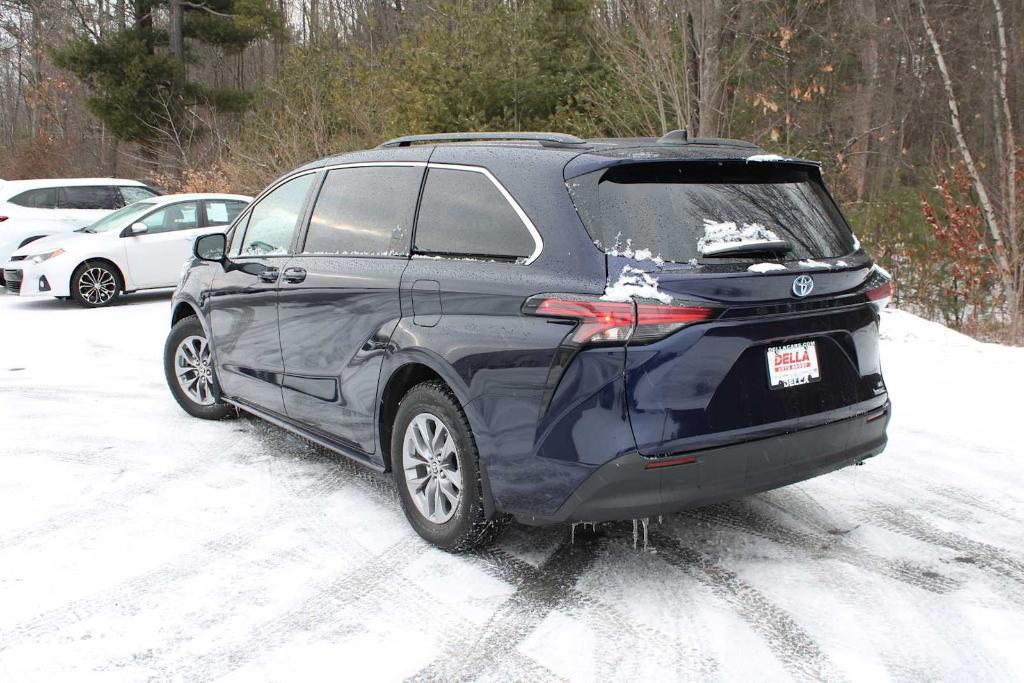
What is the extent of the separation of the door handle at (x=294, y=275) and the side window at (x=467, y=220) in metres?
0.99

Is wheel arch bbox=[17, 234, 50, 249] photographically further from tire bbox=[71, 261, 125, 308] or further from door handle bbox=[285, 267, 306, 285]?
door handle bbox=[285, 267, 306, 285]

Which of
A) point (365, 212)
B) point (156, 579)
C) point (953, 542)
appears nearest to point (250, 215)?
point (365, 212)

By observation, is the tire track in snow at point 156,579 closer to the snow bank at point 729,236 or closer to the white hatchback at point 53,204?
the snow bank at point 729,236

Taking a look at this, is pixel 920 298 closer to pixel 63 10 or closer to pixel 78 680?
pixel 78 680

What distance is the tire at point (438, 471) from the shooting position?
3.80m

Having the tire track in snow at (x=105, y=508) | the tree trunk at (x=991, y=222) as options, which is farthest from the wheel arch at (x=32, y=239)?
the tree trunk at (x=991, y=222)

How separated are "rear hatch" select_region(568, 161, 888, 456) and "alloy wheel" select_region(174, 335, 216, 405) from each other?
3.77 metres

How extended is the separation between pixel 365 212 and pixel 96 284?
983 centimetres

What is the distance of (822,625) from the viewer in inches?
131

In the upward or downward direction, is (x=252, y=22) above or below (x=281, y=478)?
above

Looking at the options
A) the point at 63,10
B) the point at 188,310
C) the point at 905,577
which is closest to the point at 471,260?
the point at 905,577

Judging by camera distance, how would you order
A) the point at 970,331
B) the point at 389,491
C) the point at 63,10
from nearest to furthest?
the point at 389,491 < the point at 970,331 < the point at 63,10

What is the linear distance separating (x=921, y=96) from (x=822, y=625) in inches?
585

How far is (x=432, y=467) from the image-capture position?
406cm
